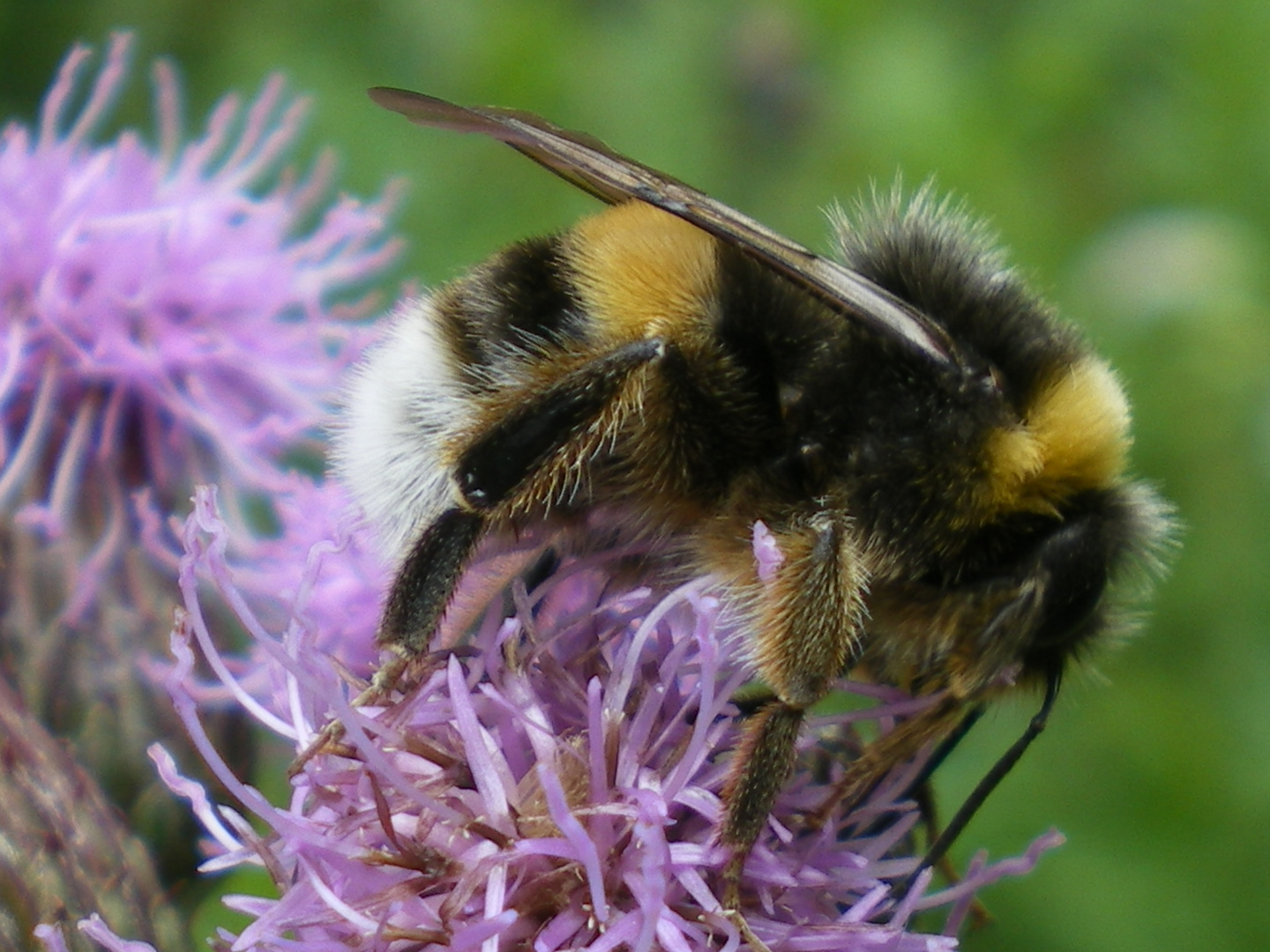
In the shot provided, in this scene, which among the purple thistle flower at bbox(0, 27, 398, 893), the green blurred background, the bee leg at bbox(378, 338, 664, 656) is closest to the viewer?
the bee leg at bbox(378, 338, 664, 656)

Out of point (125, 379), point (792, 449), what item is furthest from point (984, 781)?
point (125, 379)

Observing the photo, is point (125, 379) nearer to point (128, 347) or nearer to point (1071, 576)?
point (128, 347)

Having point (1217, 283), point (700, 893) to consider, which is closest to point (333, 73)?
point (1217, 283)

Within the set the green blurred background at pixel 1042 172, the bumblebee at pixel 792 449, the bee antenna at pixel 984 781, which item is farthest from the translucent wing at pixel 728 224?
the green blurred background at pixel 1042 172

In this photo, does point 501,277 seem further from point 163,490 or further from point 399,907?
point 163,490

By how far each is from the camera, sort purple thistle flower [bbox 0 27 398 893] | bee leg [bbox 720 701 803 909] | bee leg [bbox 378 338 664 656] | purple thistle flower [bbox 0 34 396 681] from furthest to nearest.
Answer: purple thistle flower [bbox 0 34 396 681] → purple thistle flower [bbox 0 27 398 893] → bee leg [bbox 378 338 664 656] → bee leg [bbox 720 701 803 909]

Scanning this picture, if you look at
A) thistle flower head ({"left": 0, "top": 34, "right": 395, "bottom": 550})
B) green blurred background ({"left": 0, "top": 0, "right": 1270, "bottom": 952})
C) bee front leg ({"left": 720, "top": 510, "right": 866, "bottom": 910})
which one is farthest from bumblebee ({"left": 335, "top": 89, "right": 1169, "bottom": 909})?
green blurred background ({"left": 0, "top": 0, "right": 1270, "bottom": 952})

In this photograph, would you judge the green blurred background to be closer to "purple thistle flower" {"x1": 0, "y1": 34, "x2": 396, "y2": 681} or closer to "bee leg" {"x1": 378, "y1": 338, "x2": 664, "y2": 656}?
"purple thistle flower" {"x1": 0, "y1": 34, "x2": 396, "y2": 681}
